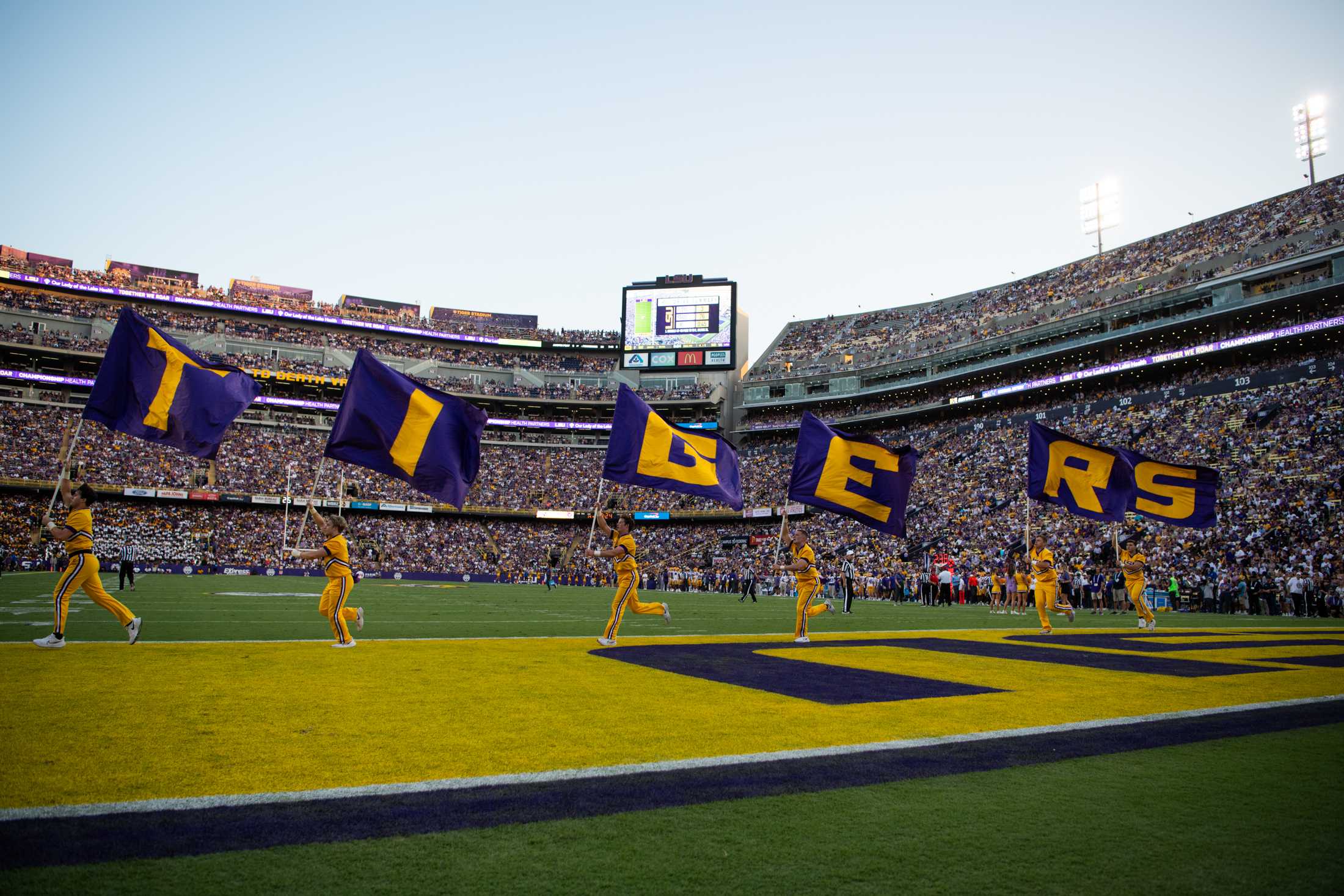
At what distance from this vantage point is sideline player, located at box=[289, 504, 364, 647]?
37.4 feet

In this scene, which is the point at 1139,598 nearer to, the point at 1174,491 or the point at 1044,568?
the point at 1044,568

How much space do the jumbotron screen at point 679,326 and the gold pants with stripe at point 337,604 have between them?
43.9 meters

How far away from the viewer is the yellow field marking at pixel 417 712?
4871 mm

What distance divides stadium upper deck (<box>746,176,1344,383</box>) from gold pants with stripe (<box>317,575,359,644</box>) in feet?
159

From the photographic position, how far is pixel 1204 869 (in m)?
3.42

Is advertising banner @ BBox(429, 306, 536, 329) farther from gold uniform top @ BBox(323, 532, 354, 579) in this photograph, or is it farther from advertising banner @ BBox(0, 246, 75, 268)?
gold uniform top @ BBox(323, 532, 354, 579)

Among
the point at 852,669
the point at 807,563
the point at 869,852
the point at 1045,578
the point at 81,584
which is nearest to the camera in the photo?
the point at 869,852

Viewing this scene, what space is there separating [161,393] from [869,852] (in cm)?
1348

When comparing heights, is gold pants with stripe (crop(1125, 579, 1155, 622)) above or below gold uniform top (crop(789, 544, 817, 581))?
below

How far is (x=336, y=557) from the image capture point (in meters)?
11.7

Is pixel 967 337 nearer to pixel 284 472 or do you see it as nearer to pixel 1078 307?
pixel 1078 307

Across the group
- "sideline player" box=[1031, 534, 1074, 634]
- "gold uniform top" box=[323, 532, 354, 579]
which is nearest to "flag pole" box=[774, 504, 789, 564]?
"sideline player" box=[1031, 534, 1074, 634]

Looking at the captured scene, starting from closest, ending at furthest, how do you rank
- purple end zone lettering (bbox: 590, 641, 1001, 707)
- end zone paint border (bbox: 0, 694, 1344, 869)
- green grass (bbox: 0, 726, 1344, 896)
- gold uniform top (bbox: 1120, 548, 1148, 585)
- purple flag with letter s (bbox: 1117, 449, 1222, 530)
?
1. green grass (bbox: 0, 726, 1344, 896)
2. end zone paint border (bbox: 0, 694, 1344, 869)
3. purple end zone lettering (bbox: 590, 641, 1001, 707)
4. gold uniform top (bbox: 1120, 548, 1148, 585)
5. purple flag with letter s (bbox: 1117, 449, 1222, 530)

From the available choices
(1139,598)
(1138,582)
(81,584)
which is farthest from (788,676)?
(1138,582)
